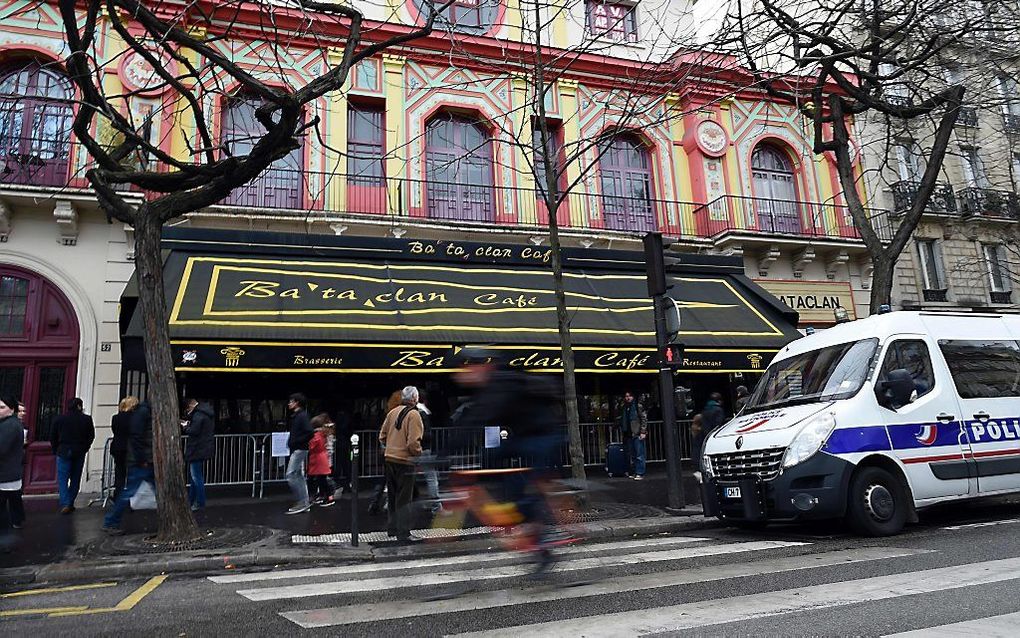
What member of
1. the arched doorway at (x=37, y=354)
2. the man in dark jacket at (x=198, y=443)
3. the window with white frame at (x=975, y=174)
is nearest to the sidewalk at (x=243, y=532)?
the man in dark jacket at (x=198, y=443)

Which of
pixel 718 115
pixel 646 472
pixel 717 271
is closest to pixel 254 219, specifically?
pixel 646 472

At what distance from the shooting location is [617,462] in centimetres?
1389

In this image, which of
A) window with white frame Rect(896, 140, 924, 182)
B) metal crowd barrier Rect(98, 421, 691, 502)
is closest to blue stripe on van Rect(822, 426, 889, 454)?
metal crowd barrier Rect(98, 421, 691, 502)

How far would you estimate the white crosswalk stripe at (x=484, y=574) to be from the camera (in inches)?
212

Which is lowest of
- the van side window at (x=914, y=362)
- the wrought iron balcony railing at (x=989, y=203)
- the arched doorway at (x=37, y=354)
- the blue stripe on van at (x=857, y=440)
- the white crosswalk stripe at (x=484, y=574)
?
the white crosswalk stripe at (x=484, y=574)

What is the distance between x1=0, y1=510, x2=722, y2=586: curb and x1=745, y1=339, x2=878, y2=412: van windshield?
2.68 metres

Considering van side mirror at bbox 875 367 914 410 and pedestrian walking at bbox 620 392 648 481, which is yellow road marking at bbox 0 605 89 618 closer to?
van side mirror at bbox 875 367 914 410

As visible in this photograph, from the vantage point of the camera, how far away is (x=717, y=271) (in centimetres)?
1708

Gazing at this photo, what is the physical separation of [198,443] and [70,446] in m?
2.23

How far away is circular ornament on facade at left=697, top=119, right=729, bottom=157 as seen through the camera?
1845 centimetres

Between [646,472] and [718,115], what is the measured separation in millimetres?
10562

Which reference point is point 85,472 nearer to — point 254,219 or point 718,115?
point 254,219

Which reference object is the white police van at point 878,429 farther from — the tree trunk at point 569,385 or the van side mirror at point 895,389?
the tree trunk at point 569,385

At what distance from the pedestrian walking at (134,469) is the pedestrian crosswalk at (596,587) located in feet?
10.2
